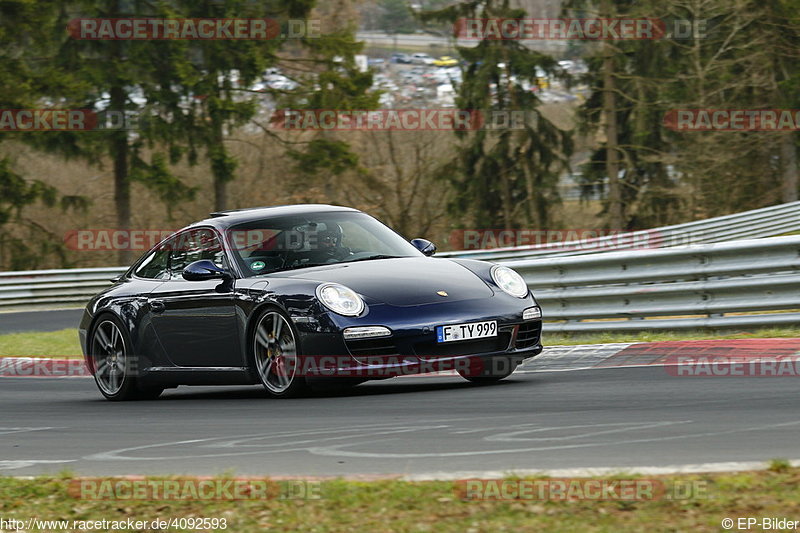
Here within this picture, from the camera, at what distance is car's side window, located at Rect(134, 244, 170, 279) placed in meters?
10.1

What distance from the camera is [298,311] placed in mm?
8266

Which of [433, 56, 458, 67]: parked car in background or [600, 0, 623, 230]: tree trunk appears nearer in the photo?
[600, 0, 623, 230]: tree trunk

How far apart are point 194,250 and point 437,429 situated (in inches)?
146

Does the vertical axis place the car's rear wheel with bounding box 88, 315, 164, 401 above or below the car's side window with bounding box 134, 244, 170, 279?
below

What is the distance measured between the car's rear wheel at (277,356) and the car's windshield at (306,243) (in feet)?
1.76

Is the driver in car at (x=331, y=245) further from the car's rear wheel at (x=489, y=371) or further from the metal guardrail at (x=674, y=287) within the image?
the metal guardrail at (x=674, y=287)

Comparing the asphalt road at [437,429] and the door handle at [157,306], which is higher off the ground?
the door handle at [157,306]

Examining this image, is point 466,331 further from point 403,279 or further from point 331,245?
point 331,245

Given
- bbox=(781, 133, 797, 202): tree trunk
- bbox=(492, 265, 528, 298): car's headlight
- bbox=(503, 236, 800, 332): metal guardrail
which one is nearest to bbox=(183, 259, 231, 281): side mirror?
bbox=(492, 265, 528, 298): car's headlight

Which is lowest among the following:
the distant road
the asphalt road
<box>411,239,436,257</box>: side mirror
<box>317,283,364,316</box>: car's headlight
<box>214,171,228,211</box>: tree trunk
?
the distant road

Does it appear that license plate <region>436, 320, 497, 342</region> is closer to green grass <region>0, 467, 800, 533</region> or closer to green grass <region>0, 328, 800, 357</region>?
green grass <region>0, 328, 800, 357</region>

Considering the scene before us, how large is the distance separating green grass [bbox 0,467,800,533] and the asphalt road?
516mm

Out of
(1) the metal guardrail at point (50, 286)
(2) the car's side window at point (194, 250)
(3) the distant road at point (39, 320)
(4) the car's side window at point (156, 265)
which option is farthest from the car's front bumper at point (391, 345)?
(1) the metal guardrail at point (50, 286)

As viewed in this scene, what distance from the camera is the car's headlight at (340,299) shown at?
26.8 ft
